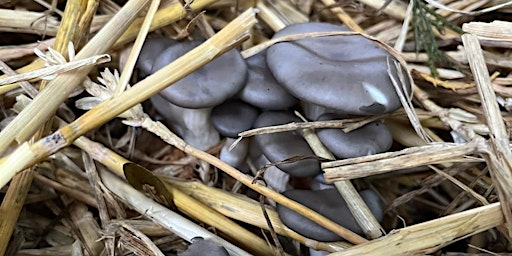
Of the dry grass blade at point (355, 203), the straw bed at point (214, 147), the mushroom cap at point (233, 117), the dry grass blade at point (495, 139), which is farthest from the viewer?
the mushroom cap at point (233, 117)

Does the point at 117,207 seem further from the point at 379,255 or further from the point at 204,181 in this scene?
the point at 379,255

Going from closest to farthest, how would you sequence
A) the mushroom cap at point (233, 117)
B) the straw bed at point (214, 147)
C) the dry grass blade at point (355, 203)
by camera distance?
the straw bed at point (214, 147), the dry grass blade at point (355, 203), the mushroom cap at point (233, 117)

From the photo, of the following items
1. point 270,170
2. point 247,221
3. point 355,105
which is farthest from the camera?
point 270,170

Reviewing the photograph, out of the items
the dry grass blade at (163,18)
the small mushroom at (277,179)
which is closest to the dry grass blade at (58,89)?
the dry grass blade at (163,18)

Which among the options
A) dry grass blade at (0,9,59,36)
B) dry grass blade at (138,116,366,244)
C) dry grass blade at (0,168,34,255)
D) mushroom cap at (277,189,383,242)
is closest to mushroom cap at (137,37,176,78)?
dry grass blade at (138,116,366,244)

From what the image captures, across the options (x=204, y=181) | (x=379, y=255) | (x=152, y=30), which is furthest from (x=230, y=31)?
(x=379, y=255)

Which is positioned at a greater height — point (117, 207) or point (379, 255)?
point (117, 207)

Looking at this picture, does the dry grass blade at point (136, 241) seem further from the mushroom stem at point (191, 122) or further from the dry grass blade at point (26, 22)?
the dry grass blade at point (26, 22)
